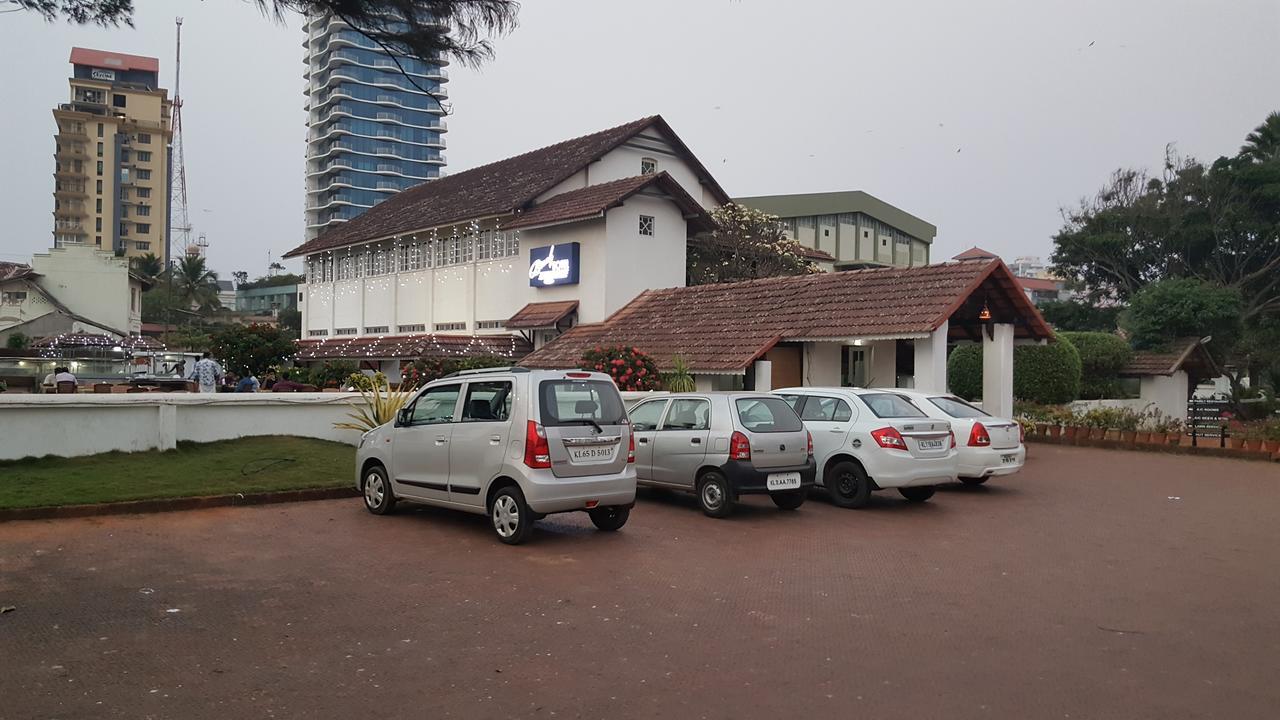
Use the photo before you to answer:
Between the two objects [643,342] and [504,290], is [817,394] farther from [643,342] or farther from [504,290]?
[504,290]

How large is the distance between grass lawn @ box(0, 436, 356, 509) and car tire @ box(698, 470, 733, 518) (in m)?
4.94

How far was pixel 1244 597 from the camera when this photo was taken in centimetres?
801

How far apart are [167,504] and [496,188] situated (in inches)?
1106

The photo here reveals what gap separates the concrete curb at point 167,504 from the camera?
34.3 feet

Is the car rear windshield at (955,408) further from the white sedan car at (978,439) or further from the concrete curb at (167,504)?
the concrete curb at (167,504)

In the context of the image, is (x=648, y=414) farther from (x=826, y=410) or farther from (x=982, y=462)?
(x=982, y=462)

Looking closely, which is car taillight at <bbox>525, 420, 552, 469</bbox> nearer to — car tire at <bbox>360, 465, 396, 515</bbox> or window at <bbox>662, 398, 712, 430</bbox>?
car tire at <bbox>360, 465, 396, 515</bbox>

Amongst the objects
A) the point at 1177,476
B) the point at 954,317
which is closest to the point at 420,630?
the point at 1177,476

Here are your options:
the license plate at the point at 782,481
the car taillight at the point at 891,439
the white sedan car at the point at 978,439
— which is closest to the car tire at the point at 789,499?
the license plate at the point at 782,481

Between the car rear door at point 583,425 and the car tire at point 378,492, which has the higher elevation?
the car rear door at point 583,425

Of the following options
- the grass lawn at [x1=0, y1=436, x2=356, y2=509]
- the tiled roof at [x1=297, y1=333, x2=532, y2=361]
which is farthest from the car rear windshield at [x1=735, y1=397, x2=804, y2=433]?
the tiled roof at [x1=297, y1=333, x2=532, y2=361]

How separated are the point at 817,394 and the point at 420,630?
833cm

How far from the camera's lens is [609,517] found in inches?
417

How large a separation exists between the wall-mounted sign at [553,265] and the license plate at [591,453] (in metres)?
21.0
